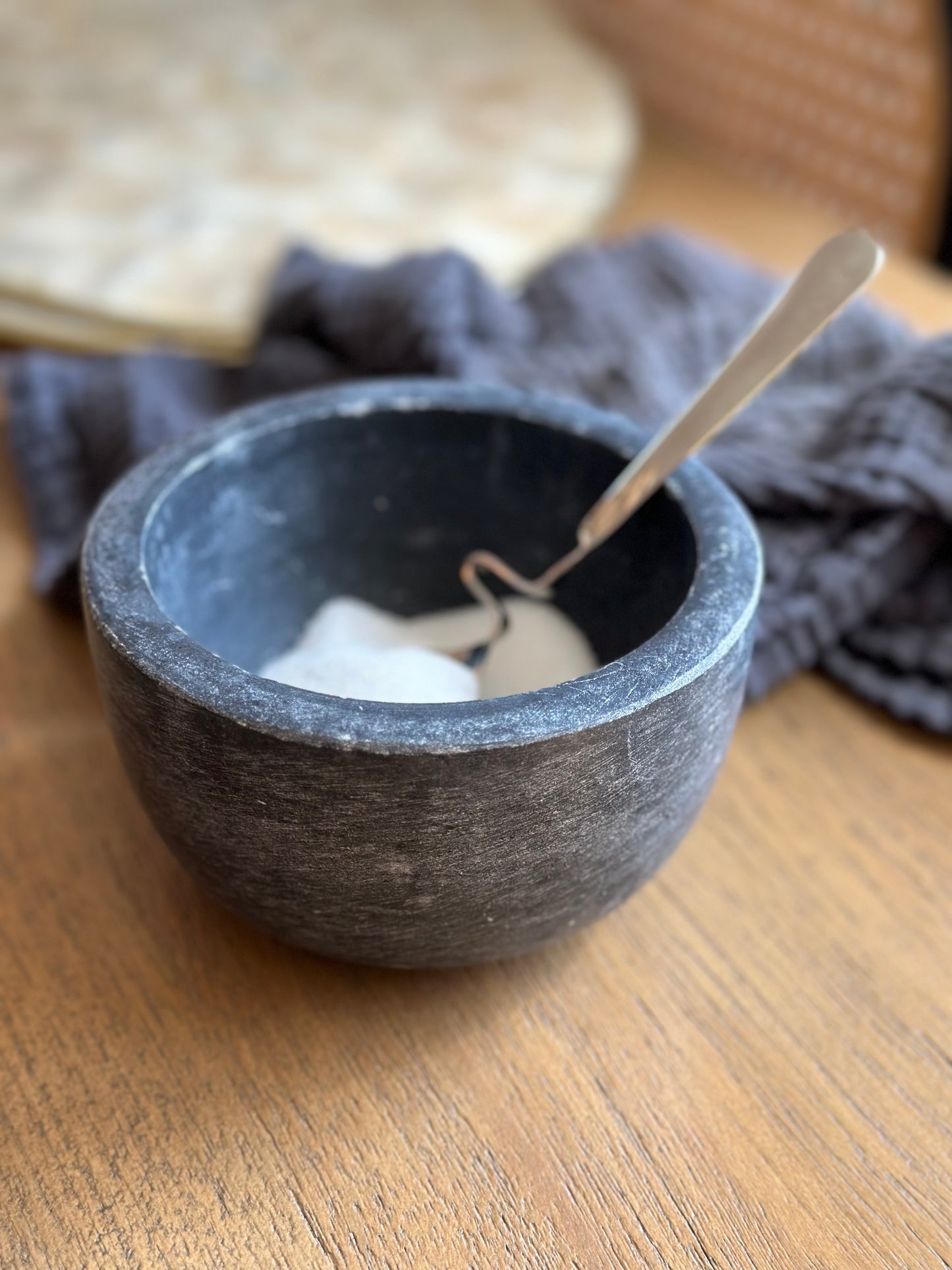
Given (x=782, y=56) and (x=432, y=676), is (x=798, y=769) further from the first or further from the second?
(x=782, y=56)

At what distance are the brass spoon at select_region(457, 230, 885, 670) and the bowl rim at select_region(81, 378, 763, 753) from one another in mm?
10

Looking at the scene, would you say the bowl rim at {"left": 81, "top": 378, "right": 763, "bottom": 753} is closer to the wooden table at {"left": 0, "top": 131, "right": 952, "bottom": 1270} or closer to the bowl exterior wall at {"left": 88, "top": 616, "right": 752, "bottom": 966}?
the bowl exterior wall at {"left": 88, "top": 616, "right": 752, "bottom": 966}

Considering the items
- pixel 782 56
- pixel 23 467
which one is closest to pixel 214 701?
pixel 23 467

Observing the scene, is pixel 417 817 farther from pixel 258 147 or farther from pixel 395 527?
pixel 258 147

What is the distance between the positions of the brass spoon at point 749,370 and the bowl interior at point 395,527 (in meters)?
0.01

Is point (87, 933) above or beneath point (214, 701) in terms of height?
beneath

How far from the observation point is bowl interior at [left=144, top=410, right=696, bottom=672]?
1.24 ft

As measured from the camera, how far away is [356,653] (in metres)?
0.37

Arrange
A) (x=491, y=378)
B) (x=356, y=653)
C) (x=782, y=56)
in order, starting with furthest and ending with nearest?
(x=782, y=56) < (x=491, y=378) < (x=356, y=653)

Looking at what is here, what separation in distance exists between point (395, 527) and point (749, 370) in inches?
5.6

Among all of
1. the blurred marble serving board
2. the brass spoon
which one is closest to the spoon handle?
the brass spoon

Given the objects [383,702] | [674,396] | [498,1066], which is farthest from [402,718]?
[674,396]

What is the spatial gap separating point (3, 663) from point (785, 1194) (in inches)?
13.1

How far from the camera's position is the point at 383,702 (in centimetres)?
28
